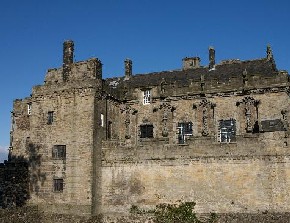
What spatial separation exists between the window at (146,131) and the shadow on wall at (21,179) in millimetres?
9283

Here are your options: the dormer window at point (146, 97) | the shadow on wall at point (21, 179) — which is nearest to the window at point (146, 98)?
the dormer window at point (146, 97)

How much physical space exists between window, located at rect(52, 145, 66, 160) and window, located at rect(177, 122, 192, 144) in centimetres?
977

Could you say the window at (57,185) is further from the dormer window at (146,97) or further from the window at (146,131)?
the dormer window at (146,97)

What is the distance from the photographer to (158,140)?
2977 cm

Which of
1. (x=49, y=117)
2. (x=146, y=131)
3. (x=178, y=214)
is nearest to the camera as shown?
(x=178, y=214)

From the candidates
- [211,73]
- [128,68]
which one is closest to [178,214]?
[211,73]

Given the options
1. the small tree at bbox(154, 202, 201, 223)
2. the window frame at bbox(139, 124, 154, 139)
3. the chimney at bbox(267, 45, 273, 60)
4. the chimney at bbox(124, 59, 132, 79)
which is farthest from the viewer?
the chimney at bbox(124, 59, 132, 79)

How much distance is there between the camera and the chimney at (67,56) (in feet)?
114

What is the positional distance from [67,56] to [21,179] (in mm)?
10954

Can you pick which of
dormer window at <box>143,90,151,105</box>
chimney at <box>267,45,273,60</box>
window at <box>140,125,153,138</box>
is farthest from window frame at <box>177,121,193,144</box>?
chimney at <box>267,45,273,60</box>

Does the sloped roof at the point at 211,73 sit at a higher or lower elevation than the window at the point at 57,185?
higher

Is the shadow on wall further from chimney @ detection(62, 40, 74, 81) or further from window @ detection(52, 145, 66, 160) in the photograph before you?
chimney @ detection(62, 40, 74, 81)

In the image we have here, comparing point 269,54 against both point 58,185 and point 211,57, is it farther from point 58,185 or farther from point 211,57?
point 58,185

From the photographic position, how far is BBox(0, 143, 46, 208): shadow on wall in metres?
31.9
